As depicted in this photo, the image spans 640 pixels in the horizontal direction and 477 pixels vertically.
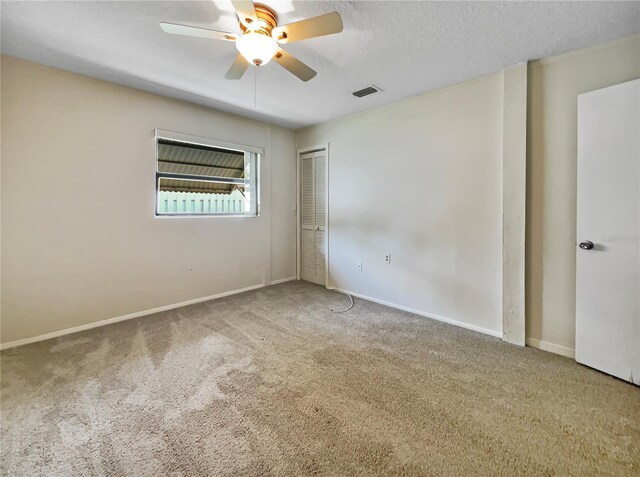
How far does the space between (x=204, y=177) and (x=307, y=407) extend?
9.94 ft

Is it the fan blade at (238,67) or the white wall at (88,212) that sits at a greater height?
the fan blade at (238,67)

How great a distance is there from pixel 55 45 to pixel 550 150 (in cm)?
409

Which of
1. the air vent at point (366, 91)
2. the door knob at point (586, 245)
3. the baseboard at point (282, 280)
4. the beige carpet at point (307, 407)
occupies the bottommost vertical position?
the beige carpet at point (307, 407)

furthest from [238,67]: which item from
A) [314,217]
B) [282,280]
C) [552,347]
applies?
[552,347]

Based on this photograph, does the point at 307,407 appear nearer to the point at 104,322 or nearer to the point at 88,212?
the point at 104,322

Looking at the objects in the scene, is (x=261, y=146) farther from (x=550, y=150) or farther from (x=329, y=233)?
(x=550, y=150)

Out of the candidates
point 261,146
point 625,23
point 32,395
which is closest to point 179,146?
point 261,146

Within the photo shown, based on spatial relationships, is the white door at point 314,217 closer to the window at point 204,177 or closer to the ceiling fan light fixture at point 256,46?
the window at point 204,177

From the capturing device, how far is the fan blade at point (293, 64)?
5.98 ft

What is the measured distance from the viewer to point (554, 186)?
2303 millimetres

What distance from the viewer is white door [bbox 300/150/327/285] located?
4297mm

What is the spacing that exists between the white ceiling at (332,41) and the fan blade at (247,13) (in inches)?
7.0

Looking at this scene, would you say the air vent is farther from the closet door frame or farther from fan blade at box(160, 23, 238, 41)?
fan blade at box(160, 23, 238, 41)

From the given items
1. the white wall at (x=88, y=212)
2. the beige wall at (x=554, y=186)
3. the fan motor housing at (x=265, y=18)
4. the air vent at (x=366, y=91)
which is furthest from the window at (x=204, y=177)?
the beige wall at (x=554, y=186)
